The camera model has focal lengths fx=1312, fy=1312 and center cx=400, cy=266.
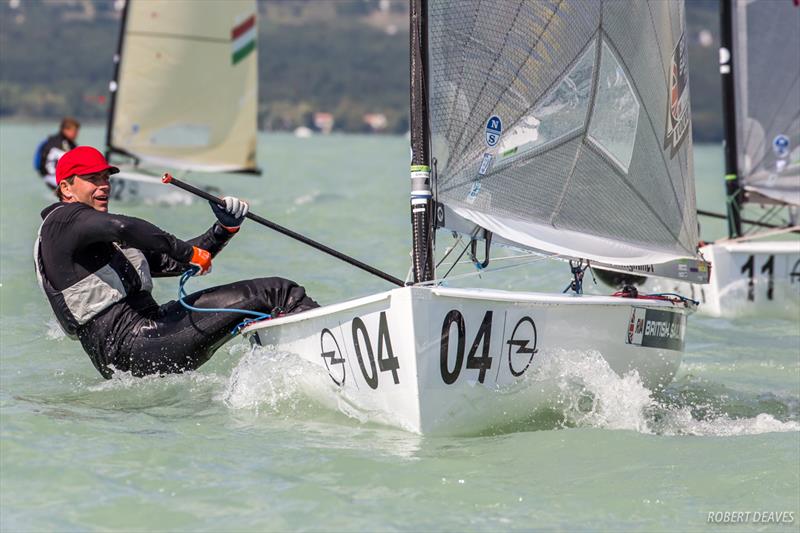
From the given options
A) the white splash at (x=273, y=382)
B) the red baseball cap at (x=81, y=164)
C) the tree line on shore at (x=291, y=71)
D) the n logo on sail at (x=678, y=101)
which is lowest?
the white splash at (x=273, y=382)

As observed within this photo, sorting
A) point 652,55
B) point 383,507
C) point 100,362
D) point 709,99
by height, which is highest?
point 709,99

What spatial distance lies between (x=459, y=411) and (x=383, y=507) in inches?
34.0

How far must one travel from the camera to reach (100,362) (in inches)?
227

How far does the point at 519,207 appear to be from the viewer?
5938 mm

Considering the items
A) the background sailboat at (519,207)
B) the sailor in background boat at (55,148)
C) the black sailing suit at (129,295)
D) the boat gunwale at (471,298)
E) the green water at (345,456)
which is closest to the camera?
the green water at (345,456)

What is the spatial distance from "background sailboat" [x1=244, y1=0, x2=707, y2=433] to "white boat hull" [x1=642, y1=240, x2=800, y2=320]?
2999mm

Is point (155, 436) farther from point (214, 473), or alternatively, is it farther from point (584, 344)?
point (584, 344)

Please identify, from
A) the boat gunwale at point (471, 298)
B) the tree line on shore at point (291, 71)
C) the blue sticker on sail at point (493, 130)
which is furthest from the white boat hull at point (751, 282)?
the tree line on shore at point (291, 71)

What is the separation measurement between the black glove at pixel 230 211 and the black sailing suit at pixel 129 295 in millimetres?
81

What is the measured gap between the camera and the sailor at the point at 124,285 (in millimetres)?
5422

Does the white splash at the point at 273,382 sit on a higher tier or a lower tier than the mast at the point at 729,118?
lower

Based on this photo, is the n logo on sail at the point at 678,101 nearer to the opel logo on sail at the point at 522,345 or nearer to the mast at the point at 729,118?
the opel logo on sail at the point at 522,345

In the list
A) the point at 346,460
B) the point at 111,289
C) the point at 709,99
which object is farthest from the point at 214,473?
the point at 709,99

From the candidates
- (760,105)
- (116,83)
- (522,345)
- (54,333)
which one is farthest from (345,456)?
(116,83)
